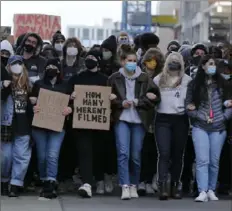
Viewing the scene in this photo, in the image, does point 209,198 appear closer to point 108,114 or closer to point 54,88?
point 108,114

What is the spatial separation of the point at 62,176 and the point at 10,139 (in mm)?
999

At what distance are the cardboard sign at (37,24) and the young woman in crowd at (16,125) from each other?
742 centimetres

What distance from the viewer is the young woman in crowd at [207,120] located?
878 centimetres

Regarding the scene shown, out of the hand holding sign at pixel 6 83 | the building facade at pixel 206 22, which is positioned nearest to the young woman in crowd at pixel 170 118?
the hand holding sign at pixel 6 83

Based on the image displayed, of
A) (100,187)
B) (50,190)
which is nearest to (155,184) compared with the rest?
(100,187)

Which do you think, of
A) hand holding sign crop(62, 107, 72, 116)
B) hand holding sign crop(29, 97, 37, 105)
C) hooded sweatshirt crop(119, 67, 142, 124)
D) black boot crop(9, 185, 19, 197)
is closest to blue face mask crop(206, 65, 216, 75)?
hooded sweatshirt crop(119, 67, 142, 124)

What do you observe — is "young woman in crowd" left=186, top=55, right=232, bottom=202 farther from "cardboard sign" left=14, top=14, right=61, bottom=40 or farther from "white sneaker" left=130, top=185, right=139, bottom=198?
"cardboard sign" left=14, top=14, right=61, bottom=40

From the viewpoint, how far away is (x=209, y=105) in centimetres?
881

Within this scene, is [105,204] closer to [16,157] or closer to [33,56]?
[16,157]

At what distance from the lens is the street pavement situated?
325 inches

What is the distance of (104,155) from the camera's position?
9.28 meters

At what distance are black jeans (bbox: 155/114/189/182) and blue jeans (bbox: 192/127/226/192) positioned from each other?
6.3 inches

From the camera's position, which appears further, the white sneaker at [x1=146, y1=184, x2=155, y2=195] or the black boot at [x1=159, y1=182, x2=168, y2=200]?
the white sneaker at [x1=146, y1=184, x2=155, y2=195]

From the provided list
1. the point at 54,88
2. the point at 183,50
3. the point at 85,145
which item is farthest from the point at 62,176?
the point at 183,50
